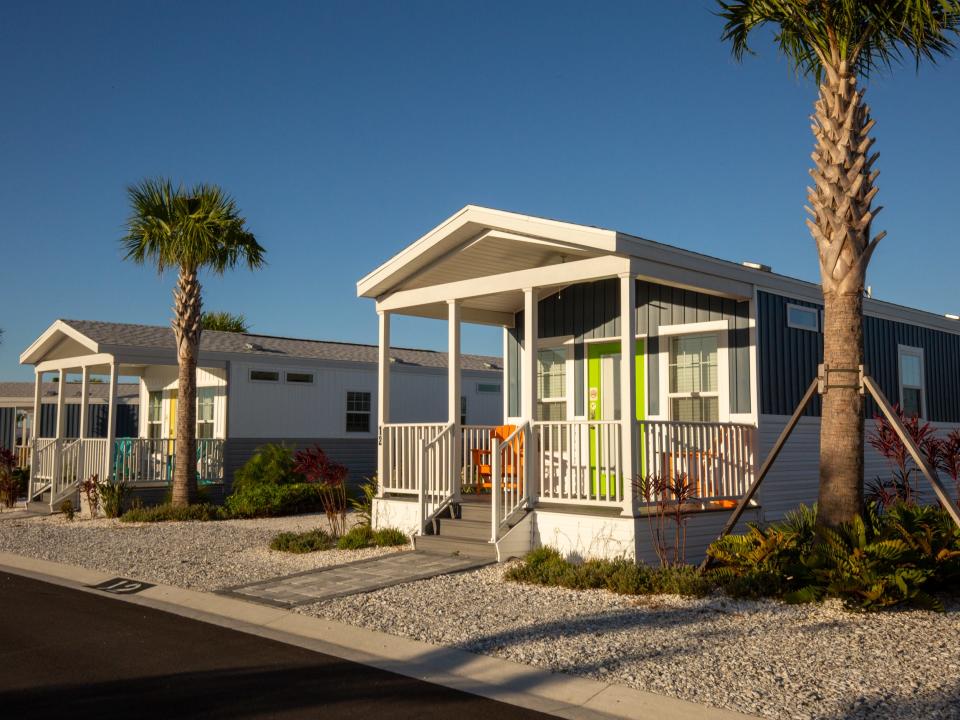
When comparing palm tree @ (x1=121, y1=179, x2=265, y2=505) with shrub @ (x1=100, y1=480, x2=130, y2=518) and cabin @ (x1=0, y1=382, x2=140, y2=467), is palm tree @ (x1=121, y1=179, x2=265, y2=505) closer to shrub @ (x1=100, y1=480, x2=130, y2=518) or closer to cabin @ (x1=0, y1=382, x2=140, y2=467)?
shrub @ (x1=100, y1=480, x2=130, y2=518)

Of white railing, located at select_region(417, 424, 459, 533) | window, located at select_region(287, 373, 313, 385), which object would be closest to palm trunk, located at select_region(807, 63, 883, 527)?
white railing, located at select_region(417, 424, 459, 533)

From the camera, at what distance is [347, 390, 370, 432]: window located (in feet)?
73.7

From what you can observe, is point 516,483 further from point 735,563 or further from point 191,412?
point 191,412

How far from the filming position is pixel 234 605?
9.12 metres

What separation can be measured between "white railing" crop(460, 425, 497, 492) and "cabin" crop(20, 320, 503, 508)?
216 inches

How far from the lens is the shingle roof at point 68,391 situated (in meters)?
31.9

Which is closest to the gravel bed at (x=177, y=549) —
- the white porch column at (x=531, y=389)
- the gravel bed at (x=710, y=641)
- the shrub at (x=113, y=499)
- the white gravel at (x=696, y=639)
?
the white gravel at (x=696, y=639)

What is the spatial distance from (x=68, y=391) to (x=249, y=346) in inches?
667

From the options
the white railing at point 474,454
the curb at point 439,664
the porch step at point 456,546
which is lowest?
the curb at point 439,664

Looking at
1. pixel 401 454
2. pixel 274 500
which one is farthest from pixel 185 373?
pixel 401 454

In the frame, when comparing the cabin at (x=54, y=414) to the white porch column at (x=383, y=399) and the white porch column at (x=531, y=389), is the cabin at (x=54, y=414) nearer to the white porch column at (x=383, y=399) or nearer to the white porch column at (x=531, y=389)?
the white porch column at (x=383, y=399)

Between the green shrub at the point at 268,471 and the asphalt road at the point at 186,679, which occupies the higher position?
the green shrub at the point at 268,471

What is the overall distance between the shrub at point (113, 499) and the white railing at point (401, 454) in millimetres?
7251

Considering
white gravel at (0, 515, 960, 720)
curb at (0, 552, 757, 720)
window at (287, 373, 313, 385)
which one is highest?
window at (287, 373, 313, 385)
